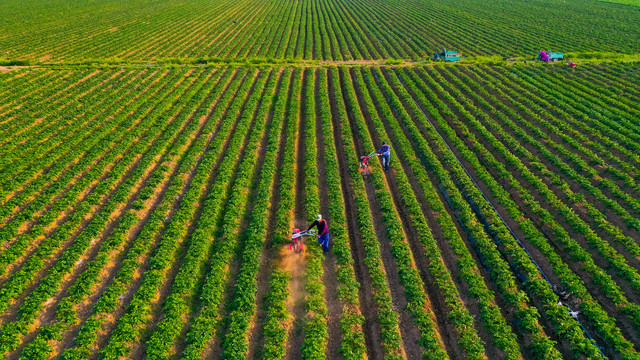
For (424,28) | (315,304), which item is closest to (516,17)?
(424,28)

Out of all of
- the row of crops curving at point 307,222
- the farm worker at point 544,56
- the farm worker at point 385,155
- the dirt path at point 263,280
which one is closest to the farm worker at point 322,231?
the row of crops curving at point 307,222

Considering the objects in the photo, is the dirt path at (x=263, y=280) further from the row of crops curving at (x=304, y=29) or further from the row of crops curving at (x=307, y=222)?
the row of crops curving at (x=304, y=29)

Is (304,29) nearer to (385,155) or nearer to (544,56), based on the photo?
(544,56)

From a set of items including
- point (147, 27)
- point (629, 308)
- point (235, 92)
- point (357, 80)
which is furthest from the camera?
point (147, 27)

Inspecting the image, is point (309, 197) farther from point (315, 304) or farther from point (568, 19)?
point (568, 19)

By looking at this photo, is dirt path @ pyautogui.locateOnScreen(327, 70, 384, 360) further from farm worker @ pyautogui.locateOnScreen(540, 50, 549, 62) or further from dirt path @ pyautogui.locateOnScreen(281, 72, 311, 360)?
farm worker @ pyautogui.locateOnScreen(540, 50, 549, 62)

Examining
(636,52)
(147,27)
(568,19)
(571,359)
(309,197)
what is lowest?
(571,359)

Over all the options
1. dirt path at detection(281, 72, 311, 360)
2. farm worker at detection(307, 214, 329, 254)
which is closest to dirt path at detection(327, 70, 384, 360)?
farm worker at detection(307, 214, 329, 254)

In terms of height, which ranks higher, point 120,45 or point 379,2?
point 379,2

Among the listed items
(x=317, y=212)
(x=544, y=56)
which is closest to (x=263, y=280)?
(x=317, y=212)
